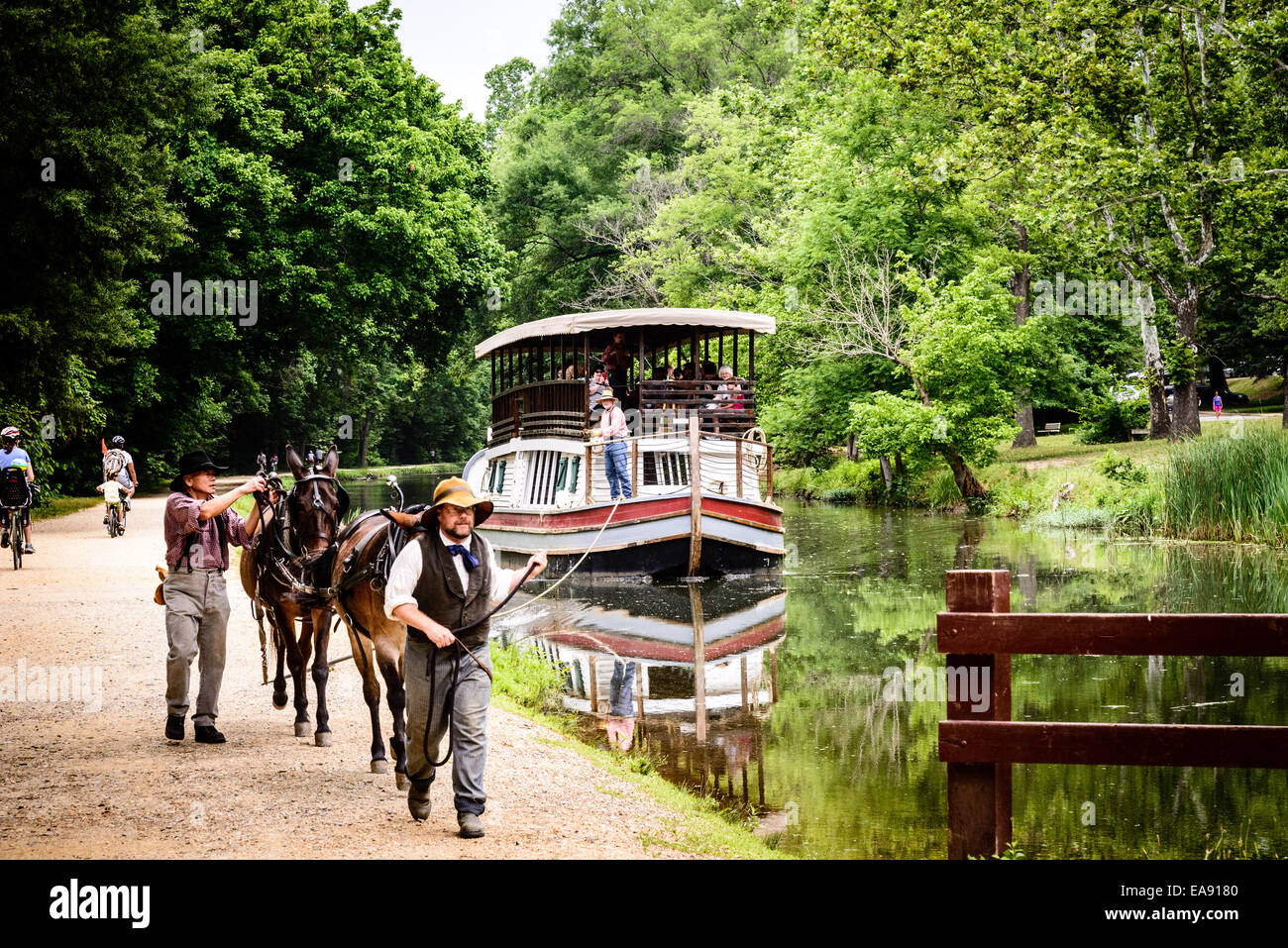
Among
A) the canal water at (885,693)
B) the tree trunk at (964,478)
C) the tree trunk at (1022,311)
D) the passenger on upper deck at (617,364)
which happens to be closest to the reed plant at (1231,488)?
the canal water at (885,693)

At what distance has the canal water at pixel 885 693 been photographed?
816 cm

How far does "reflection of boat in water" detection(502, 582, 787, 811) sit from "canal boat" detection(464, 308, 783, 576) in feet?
3.55

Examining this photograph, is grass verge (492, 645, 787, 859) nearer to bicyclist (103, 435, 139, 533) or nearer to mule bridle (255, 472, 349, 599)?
mule bridle (255, 472, 349, 599)

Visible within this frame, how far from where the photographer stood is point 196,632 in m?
9.34

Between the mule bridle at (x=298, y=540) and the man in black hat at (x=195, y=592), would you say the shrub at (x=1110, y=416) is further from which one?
the man in black hat at (x=195, y=592)

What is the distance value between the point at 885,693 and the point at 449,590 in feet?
22.0

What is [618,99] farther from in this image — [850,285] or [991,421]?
[991,421]

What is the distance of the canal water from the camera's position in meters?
8.16

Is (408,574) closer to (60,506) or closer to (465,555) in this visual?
(465,555)

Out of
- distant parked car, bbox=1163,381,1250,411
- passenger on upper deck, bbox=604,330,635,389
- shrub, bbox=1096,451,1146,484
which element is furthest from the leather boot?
distant parked car, bbox=1163,381,1250,411

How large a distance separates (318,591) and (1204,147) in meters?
26.7

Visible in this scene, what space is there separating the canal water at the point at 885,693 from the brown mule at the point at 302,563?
8.24ft

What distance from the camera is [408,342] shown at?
155 feet
